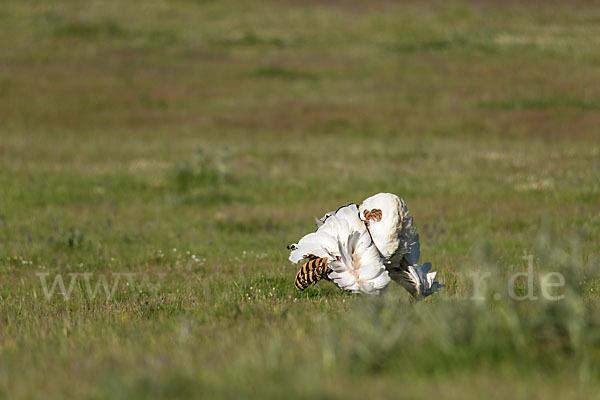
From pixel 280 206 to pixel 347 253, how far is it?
31.5 feet

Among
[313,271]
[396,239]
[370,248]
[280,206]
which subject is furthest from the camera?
[280,206]

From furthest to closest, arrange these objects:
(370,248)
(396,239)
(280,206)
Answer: (280,206) < (396,239) < (370,248)

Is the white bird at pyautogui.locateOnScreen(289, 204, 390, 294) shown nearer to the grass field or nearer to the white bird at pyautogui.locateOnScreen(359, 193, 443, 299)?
the white bird at pyautogui.locateOnScreen(359, 193, 443, 299)

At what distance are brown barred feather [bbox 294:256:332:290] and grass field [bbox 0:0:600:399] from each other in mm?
201

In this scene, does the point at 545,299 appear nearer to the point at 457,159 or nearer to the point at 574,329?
the point at 574,329

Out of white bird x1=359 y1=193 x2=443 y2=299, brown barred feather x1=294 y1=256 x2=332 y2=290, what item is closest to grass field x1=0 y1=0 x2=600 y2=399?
brown barred feather x1=294 y1=256 x2=332 y2=290

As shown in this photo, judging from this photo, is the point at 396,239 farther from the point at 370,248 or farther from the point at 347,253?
the point at 347,253

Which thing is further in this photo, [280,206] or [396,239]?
[280,206]

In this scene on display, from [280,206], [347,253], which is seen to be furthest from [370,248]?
[280,206]

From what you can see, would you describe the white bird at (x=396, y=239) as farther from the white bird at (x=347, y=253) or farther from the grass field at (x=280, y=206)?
the grass field at (x=280, y=206)

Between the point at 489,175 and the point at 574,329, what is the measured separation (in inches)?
564

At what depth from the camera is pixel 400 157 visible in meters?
22.2

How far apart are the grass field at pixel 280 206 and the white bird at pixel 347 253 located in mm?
272

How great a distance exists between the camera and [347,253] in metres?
6.19
